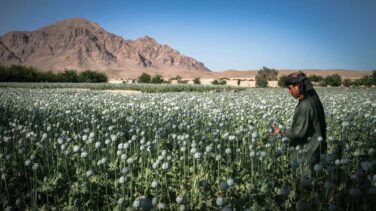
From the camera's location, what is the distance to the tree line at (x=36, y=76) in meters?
69.1

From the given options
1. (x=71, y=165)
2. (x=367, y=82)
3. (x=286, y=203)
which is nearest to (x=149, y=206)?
(x=286, y=203)

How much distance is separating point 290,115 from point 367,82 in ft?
181

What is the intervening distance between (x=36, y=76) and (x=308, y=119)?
256 ft

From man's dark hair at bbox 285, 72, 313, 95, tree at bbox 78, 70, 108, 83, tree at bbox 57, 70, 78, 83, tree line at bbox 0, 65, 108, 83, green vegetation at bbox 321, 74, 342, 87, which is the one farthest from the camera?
tree at bbox 78, 70, 108, 83

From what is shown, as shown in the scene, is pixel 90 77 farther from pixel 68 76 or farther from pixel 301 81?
pixel 301 81

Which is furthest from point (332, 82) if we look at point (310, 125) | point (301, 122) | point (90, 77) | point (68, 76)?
point (301, 122)

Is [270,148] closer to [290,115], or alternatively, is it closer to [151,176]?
[151,176]

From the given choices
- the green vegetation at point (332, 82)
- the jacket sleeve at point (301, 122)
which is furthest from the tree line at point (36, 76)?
the jacket sleeve at point (301, 122)

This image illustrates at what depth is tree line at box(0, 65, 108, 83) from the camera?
227 ft

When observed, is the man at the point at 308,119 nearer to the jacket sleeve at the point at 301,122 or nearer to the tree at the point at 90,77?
the jacket sleeve at the point at 301,122

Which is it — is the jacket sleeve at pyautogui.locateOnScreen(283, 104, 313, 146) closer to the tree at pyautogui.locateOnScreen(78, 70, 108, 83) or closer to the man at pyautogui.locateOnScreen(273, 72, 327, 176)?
the man at pyautogui.locateOnScreen(273, 72, 327, 176)

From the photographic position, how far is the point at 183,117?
9.85m

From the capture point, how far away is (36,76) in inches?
2879

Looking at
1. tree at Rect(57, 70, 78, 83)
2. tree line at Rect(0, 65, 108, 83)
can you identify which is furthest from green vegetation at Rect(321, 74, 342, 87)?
tree at Rect(57, 70, 78, 83)
